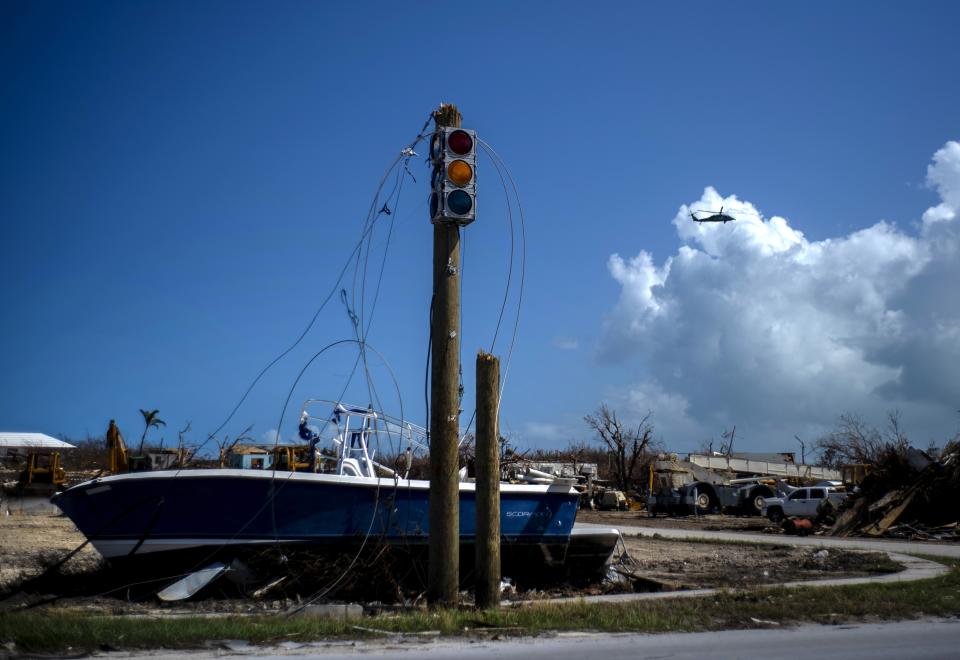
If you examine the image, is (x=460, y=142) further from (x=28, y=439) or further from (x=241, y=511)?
(x=28, y=439)

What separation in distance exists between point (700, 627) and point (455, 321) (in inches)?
165

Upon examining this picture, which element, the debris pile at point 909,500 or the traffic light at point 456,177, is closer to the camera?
the traffic light at point 456,177

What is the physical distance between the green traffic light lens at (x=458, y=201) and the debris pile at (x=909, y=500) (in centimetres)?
2089

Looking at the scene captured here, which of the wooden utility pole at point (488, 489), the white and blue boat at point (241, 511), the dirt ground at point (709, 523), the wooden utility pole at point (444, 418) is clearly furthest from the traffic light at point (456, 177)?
the dirt ground at point (709, 523)

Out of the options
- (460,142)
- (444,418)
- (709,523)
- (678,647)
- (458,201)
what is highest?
(460,142)

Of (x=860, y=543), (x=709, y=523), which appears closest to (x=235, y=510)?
(x=860, y=543)

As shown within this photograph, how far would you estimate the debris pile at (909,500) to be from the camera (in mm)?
26234

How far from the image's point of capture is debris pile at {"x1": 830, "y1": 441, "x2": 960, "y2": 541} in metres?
26.2

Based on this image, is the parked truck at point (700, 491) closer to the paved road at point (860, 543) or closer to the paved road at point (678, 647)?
the paved road at point (860, 543)

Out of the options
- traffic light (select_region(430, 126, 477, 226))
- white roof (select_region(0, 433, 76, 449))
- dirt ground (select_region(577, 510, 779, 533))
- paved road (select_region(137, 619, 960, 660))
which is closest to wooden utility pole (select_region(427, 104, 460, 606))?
traffic light (select_region(430, 126, 477, 226))

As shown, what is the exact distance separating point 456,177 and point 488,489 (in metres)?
3.48

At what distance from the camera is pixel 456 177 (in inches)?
392

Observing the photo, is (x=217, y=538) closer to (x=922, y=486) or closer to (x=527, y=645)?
(x=527, y=645)

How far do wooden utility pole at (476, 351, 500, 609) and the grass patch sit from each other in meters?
0.34
